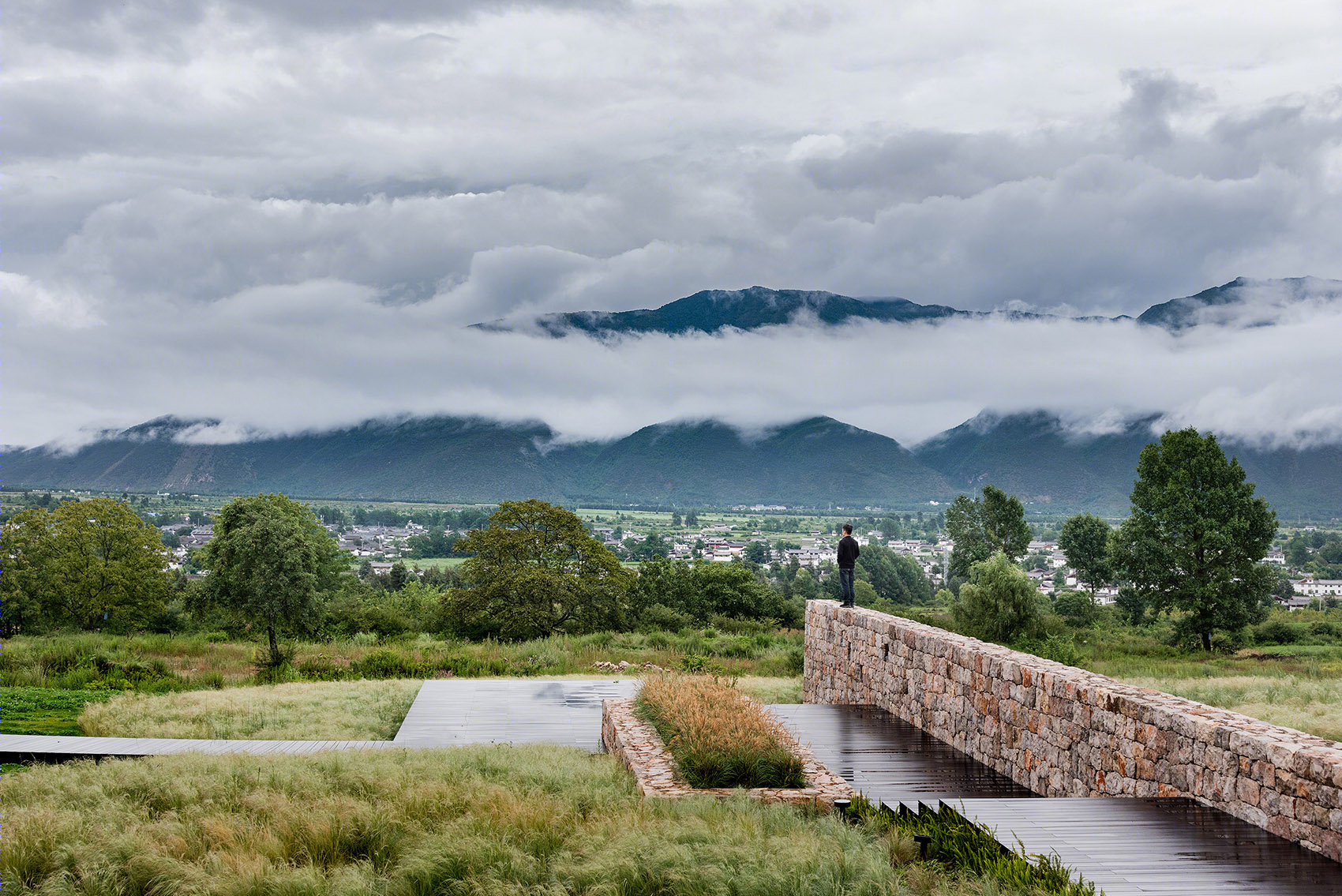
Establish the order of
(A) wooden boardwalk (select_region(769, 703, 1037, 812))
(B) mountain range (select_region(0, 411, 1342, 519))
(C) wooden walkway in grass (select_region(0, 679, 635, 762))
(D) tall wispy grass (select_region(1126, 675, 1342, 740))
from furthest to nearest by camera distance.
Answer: (B) mountain range (select_region(0, 411, 1342, 519)) → (D) tall wispy grass (select_region(1126, 675, 1342, 740)) → (C) wooden walkway in grass (select_region(0, 679, 635, 762)) → (A) wooden boardwalk (select_region(769, 703, 1037, 812))

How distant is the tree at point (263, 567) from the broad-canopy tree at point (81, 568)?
396 inches

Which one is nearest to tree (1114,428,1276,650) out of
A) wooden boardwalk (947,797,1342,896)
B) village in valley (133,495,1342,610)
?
village in valley (133,495,1342,610)

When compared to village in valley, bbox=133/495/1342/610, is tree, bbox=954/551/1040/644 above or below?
above

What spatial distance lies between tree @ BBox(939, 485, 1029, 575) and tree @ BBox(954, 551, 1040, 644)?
70.3 feet

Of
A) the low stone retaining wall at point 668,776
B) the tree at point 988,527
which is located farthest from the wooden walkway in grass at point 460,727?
the tree at point 988,527

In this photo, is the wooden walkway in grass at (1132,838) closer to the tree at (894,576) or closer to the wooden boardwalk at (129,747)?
the wooden boardwalk at (129,747)

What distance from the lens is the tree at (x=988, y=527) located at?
5256 cm

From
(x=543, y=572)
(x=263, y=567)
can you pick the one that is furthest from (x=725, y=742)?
(x=543, y=572)

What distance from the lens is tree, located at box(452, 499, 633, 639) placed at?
27.2m

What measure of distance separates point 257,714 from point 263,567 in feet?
24.5

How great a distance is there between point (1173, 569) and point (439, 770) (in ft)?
117

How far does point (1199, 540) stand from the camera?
118 ft

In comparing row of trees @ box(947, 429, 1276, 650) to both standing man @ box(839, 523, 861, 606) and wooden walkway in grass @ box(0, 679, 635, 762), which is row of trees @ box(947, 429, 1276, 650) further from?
wooden walkway in grass @ box(0, 679, 635, 762)

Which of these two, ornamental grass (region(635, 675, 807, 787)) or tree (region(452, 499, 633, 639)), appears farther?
tree (region(452, 499, 633, 639))
